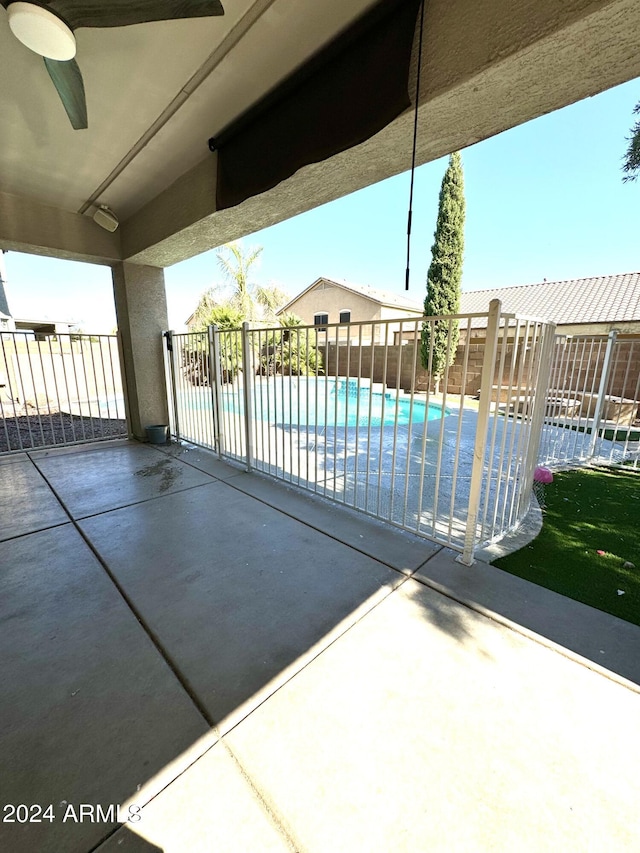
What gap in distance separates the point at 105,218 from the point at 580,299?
52.0 ft

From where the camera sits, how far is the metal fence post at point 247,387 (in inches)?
145

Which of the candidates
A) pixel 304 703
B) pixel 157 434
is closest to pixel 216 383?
pixel 157 434

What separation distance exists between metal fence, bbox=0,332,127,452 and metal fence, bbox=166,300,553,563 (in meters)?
1.46

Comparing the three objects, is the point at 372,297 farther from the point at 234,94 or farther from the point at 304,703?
the point at 304,703

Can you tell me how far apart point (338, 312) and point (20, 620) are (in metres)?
19.8

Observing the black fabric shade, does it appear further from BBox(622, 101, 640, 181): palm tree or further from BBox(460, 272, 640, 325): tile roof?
BBox(460, 272, 640, 325): tile roof

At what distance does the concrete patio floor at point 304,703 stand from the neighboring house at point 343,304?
1706 cm

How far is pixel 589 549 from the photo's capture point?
245cm

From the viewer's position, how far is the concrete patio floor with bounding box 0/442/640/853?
99 cm

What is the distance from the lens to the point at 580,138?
867 centimetres

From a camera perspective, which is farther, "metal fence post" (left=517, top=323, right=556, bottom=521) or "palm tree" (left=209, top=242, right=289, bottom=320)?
"palm tree" (left=209, top=242, right=289, bottom=320)

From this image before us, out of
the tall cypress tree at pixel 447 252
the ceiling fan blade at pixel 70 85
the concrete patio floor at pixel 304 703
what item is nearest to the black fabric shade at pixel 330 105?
the ceiling fan blade at pixel 70 85


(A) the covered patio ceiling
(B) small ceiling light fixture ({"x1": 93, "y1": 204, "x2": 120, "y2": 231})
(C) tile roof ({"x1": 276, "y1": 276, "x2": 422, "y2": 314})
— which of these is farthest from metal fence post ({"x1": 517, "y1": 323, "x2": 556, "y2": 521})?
(C) tile roof ({"x1": 276, "y1": 276, "x2": 422, "y2": 314})

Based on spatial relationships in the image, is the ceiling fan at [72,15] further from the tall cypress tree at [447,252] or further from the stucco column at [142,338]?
the tall cypress tree at [447,252]
